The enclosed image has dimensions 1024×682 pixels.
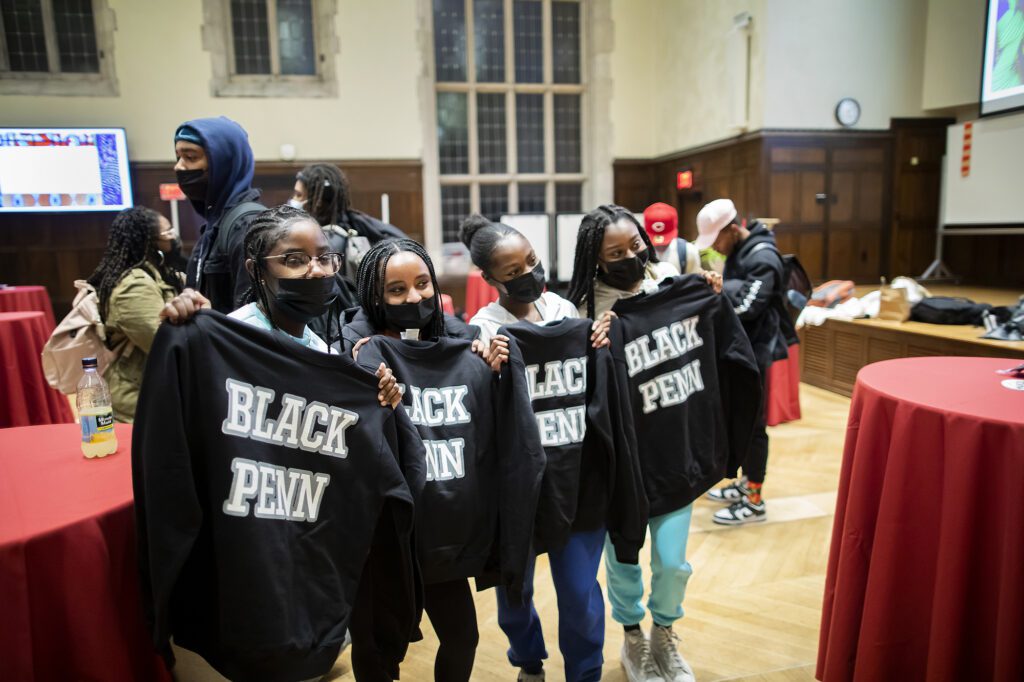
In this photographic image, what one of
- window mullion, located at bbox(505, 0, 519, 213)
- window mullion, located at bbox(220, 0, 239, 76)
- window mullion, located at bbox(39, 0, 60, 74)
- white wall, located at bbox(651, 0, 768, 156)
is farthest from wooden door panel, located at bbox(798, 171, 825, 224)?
window mullion, located at bbox(39, 0, 60, 74)

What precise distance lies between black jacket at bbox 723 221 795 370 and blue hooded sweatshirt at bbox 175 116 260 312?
2032mm

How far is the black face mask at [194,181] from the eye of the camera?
194cm

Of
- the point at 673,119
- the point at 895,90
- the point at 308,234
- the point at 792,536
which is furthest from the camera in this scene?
the point at 673,119

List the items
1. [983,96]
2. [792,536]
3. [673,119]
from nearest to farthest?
[792,536]
[983,96]
[673,119]

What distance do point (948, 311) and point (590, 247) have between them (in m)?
4.17

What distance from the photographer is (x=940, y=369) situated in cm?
186

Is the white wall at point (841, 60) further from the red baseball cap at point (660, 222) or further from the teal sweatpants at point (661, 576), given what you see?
the teal sweatpants at point (661, 576)

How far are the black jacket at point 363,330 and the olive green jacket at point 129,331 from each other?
116 centimetres

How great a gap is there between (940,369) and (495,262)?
1.33 m

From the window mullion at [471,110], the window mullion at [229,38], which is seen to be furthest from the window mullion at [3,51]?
the window mullion at [471,110]

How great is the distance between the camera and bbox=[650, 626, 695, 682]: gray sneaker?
6.22 feet

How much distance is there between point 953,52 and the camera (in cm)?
707

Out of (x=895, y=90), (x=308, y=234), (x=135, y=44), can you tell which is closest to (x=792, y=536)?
(x=308, y=234)

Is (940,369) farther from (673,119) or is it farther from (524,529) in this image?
(673,119)
